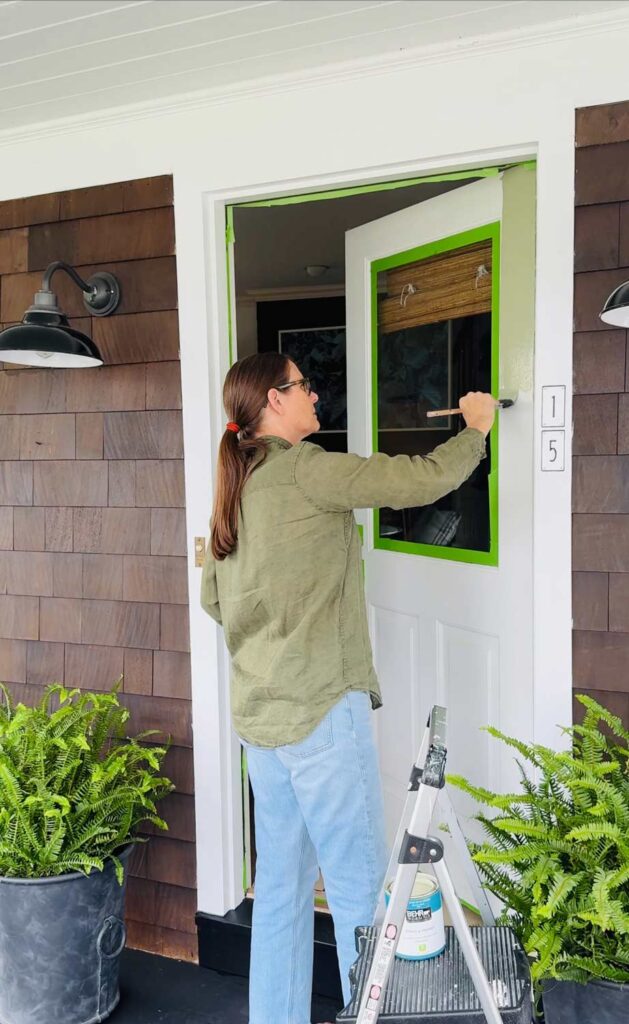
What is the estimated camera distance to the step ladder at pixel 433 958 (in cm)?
144

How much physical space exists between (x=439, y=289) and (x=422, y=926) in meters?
1.69

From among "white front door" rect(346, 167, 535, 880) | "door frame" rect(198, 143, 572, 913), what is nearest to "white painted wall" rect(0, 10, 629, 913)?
"door frame" rect(198, 143, 572, 913)

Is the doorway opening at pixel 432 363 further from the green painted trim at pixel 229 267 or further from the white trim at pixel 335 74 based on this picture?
the white trim at pixel 335 74

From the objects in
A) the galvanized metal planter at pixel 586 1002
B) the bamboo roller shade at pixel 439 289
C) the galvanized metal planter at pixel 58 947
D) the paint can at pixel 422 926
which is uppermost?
the bamboo roller shade at pixel 439 289

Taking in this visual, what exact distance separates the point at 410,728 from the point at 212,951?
2.87 feet

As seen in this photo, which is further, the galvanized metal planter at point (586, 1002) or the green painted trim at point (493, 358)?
the green painted trim at point (493, 358)

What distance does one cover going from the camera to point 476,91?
202 centimetres

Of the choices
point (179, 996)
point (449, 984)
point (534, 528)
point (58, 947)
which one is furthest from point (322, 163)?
point (179, 996)

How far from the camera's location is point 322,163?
7.18 feet

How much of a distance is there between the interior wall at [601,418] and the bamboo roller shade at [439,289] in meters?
0.39

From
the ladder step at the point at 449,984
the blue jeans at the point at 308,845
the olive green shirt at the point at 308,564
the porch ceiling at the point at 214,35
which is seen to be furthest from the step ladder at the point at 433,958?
the porch ceiling at the point at 214,35

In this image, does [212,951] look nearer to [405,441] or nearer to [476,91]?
[405,441]

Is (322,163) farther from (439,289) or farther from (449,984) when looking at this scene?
(449,984)

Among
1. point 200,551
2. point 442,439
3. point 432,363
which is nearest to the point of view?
point 200,551
